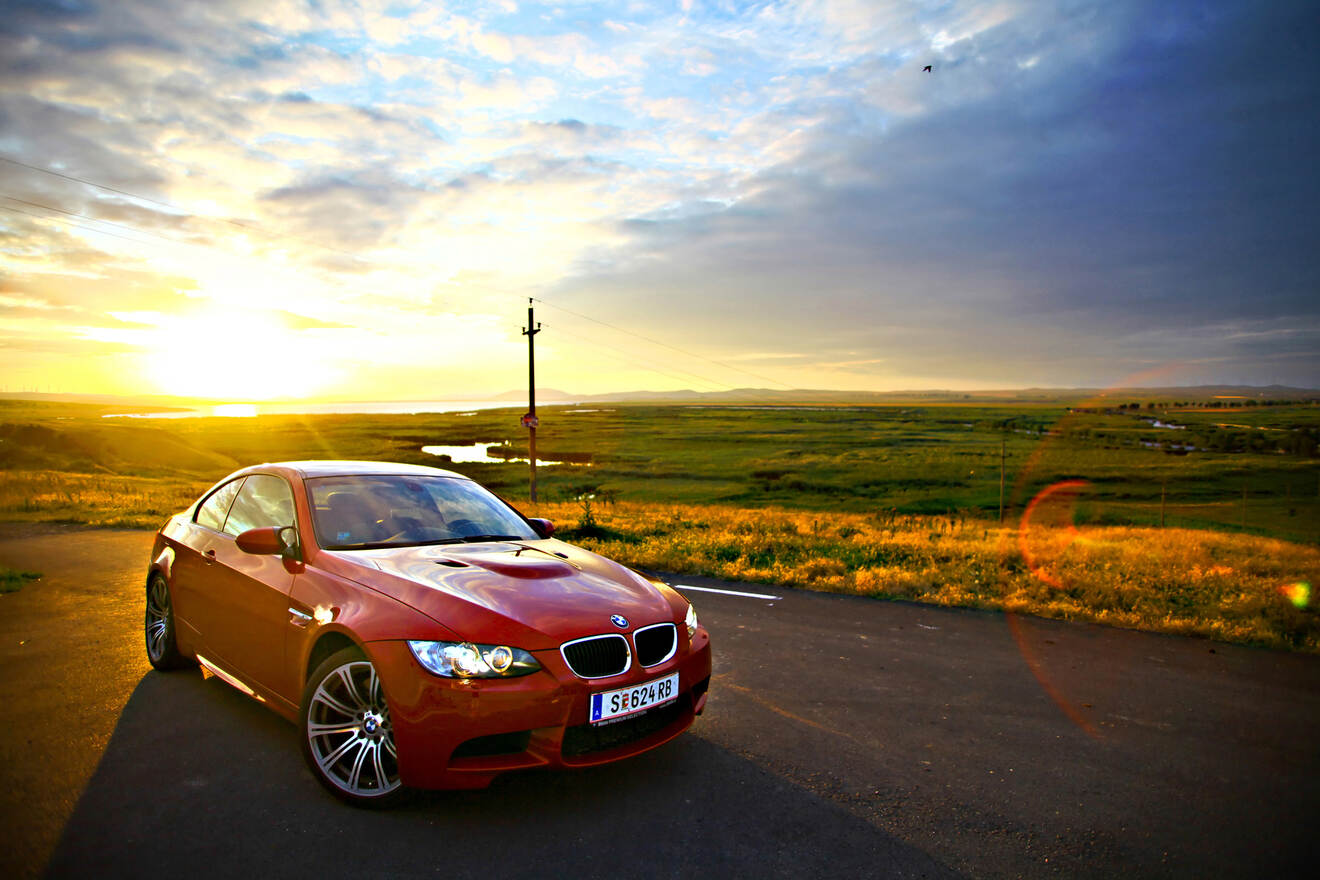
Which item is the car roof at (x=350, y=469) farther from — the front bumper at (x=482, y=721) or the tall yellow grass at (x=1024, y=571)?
the tall yellow grass at (x=1024, y=571)

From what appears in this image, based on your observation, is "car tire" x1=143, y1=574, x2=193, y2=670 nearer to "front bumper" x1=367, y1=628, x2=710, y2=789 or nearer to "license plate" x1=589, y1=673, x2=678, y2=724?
"front bumper" x1=367, y1=628, x2=710, y2=789

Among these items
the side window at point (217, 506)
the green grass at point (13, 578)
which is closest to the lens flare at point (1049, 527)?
the side window at point (217, 506)

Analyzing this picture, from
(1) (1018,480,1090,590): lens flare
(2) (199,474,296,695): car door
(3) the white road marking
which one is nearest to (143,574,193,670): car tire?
(2) (199,474,296,695): car door

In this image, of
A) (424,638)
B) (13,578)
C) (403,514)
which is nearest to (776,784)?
(424,638)

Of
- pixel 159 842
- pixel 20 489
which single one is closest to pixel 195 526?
pixel 159 842

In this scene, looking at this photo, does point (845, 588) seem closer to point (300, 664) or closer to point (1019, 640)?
point (1019, 640)

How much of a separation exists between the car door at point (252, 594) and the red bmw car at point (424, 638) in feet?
0.05

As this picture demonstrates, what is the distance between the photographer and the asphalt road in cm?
282

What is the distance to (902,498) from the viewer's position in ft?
131

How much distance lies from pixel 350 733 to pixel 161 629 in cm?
268

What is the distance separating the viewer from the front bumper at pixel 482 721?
2916 mm

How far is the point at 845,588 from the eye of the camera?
27.9 ft

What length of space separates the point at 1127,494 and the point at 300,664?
2027 inches

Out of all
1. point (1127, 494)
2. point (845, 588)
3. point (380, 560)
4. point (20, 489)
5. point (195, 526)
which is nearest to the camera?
point (380, 560)
